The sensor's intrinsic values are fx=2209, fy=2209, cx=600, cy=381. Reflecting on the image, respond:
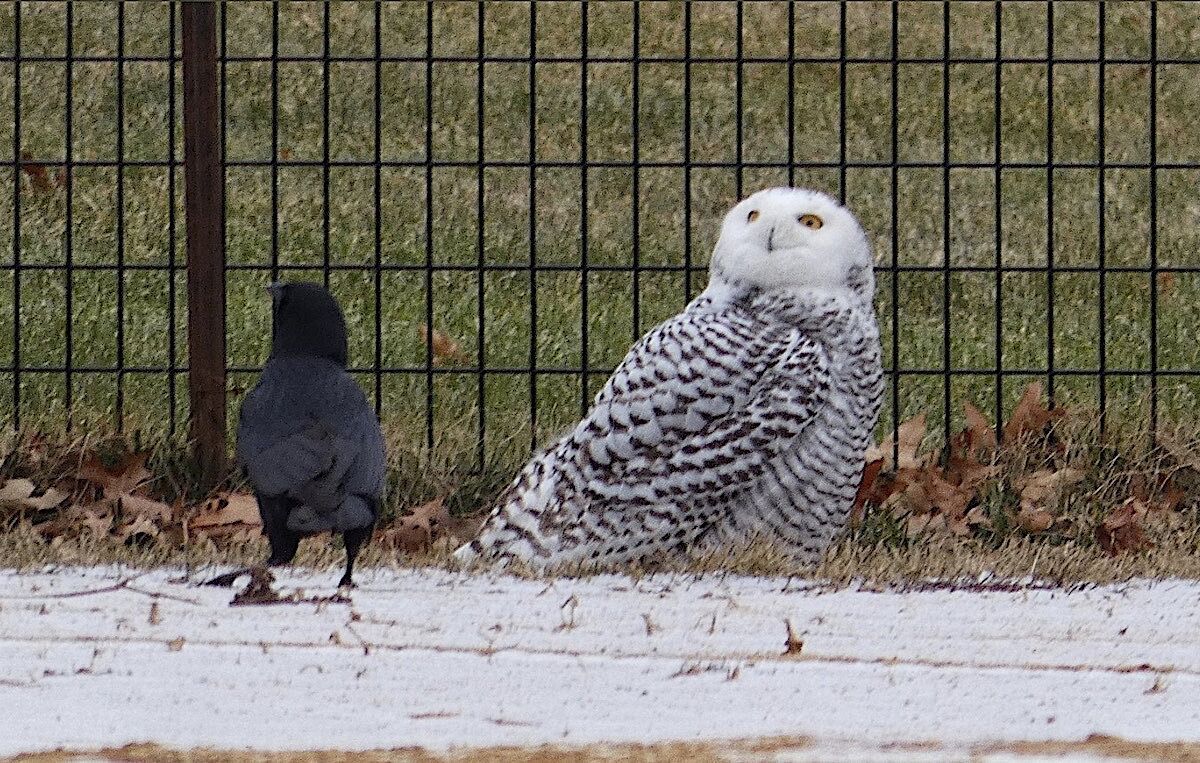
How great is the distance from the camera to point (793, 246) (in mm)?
5039

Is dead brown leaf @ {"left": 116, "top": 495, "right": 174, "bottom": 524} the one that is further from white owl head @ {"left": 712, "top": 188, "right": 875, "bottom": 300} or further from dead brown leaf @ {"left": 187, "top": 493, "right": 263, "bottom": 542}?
white owl head @ {"left": 712, "top": 188, "right": 875, "bottom": 300}

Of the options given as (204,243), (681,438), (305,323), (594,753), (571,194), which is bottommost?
(594,753)

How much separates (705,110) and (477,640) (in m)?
5.72

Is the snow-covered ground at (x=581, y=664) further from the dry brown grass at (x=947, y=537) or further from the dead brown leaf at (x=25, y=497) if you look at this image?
the dead brown leaf at (x=25, y=497)

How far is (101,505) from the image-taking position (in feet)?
18.6

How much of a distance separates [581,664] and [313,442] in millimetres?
883

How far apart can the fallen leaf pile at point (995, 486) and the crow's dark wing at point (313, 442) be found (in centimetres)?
144

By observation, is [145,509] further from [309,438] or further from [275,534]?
[309,438]

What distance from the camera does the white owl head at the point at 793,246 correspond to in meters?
5.03

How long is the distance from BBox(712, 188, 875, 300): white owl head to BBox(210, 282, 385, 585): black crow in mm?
924

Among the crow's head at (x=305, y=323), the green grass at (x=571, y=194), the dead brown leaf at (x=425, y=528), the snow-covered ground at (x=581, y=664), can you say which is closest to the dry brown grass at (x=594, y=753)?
the snow-covered ground at (x=581, y=664)

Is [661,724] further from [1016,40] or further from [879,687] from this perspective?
[1016,40]

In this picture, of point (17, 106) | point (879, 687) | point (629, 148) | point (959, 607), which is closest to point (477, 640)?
point (879, 687)

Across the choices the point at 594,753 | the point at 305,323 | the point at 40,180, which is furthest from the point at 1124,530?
the point at 40,180
